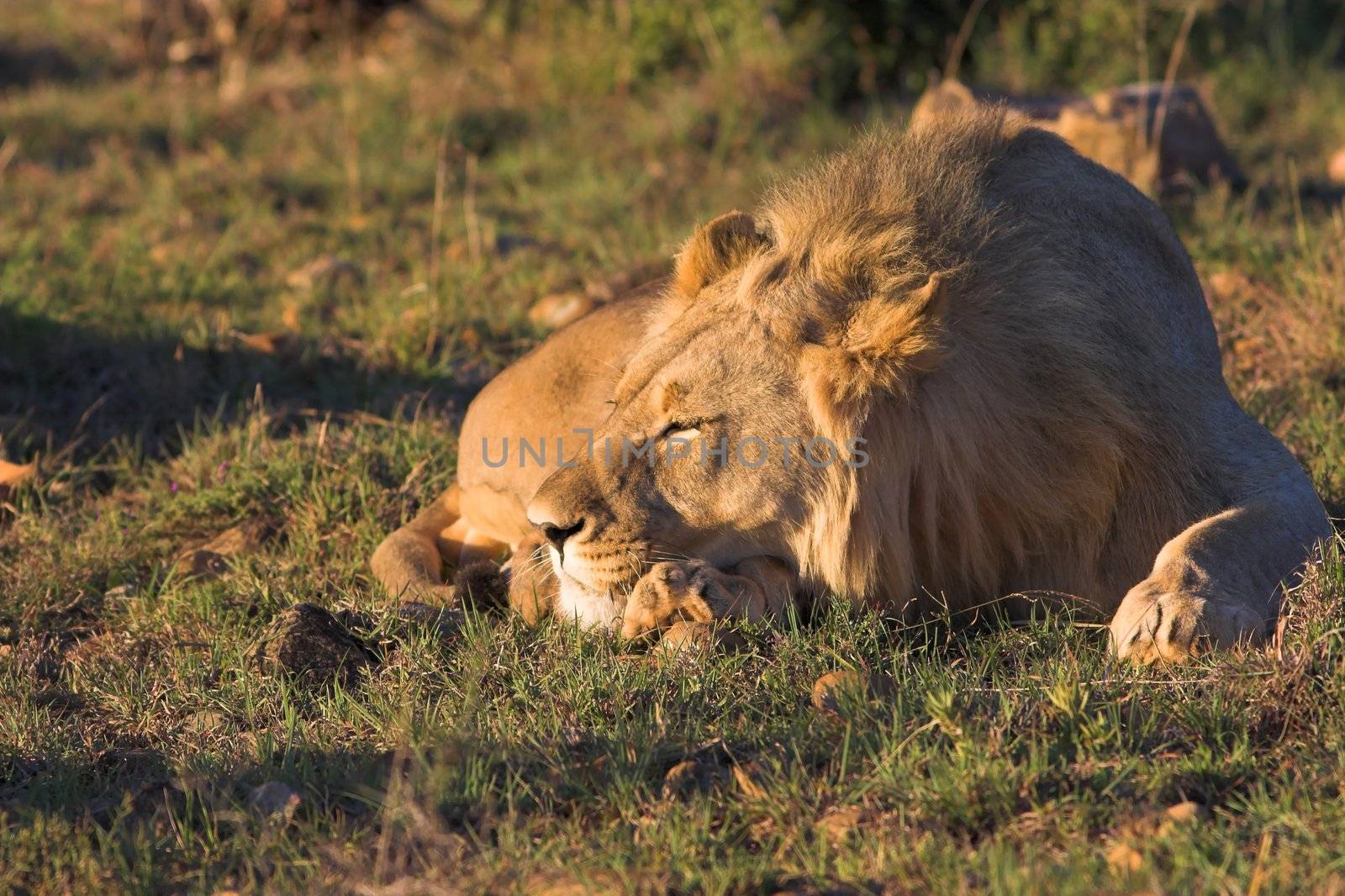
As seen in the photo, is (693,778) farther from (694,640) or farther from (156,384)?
(156,384)

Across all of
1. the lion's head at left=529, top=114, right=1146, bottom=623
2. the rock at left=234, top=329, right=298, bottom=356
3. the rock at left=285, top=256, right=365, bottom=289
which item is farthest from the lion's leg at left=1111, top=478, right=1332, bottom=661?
the rock at left=285, top=256, right=365, bottom=289

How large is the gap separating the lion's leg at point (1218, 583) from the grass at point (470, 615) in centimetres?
8

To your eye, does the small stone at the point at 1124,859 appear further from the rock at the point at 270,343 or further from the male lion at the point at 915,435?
the rock at the point at 270,343

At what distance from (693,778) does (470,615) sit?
1119 millimetres

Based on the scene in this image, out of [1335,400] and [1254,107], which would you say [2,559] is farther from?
[1254,107]

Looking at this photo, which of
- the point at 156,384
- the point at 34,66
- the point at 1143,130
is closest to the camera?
the point at 156,384

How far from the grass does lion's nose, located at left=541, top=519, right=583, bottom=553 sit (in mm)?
237

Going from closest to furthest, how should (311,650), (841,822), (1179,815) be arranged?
(1179,815) → (841,822) → (311,650)

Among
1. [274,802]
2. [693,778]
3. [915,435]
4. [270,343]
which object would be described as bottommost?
[270,343]

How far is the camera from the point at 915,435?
334 cm

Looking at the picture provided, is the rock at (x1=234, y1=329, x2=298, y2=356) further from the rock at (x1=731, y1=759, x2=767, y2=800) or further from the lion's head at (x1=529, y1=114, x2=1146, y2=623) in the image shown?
the rock at (x1=731, y1=759, x2=767, y2=800)

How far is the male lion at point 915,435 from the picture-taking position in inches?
131

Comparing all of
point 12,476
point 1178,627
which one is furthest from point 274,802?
point 12,476

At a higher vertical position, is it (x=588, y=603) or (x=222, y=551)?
(x=588, y=603)
